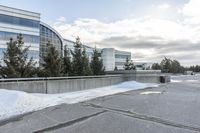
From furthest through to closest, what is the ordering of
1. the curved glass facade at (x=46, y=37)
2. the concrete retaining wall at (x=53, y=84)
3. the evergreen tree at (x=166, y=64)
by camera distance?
1. the evergreen tree at (x=166, y=64)
2. the curved glass facade at (x=46, y=37)
3. the concrete retaining wall at (x=53, y=84)

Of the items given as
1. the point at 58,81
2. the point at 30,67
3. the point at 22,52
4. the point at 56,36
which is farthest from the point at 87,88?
the point at 56,36

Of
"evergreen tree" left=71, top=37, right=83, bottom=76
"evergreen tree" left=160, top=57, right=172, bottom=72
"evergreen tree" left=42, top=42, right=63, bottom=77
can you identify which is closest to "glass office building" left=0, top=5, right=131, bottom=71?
"evergreen tree" left=71, top=37, right=83, bottom=76

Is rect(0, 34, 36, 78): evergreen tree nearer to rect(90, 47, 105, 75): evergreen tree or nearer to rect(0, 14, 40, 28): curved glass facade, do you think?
rect(90, 47, 105, 75): evergreen tree

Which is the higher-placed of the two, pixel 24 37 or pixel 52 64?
pixel 24 37

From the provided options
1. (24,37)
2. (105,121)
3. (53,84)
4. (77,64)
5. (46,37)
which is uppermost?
(46,37)

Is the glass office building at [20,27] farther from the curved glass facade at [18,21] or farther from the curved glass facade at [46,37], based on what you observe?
the curved glass facade at [46,37]

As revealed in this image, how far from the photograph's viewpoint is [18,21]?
128 ft

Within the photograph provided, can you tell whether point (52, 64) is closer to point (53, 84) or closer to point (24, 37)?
point (53, 84)

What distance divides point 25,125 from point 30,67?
35.1 feet

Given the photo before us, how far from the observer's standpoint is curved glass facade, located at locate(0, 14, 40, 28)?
121 ft

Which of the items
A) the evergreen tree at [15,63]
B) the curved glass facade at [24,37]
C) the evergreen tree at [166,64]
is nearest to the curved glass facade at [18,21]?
the curved glass facade at [24,37]

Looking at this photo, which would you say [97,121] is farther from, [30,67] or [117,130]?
[30,67]

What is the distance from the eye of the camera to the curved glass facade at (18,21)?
3700 centimetres

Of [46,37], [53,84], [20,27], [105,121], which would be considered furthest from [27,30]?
[105,121]
